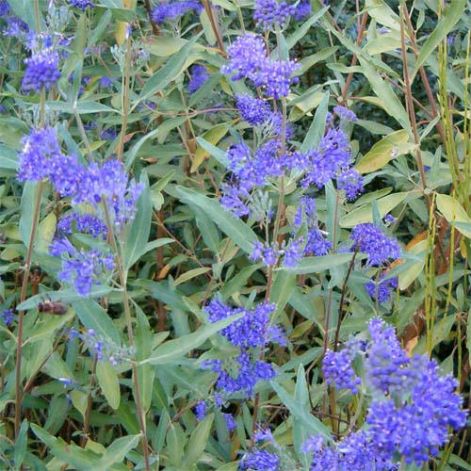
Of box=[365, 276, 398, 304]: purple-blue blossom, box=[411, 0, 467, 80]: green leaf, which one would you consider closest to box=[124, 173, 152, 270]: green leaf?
box=[365, 276, 398, 304]: purple-blue blossom

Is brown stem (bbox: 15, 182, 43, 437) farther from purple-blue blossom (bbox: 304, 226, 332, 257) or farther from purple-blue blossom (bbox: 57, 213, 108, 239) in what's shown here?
purple-blue blossom (bbox: 304, 226, 332, 257)

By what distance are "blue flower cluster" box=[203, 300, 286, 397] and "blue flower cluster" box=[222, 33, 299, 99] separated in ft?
1.58

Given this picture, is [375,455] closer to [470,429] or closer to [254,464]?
[254,464]

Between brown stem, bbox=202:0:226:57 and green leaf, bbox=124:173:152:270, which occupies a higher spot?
brown stem, bbox=202:0:226:57

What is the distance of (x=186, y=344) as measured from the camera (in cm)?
176

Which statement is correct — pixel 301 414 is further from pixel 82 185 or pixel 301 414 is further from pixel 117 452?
pixel 82 185

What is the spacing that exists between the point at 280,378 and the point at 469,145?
2.66ft

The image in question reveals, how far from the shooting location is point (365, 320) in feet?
7.58

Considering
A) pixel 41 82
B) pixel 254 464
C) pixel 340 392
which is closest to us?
pixel 41 82

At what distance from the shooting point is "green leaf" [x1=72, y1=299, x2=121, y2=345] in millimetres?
1862

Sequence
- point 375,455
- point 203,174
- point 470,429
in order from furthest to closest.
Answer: point 203,174 → point 470,429 → point 375,455

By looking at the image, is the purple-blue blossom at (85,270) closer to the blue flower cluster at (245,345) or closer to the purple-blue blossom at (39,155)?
the purple-blue blossom at (39,155)

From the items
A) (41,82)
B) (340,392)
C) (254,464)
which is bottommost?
(340,392)

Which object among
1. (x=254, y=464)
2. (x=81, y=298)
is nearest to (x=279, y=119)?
(x=81, y=298)
